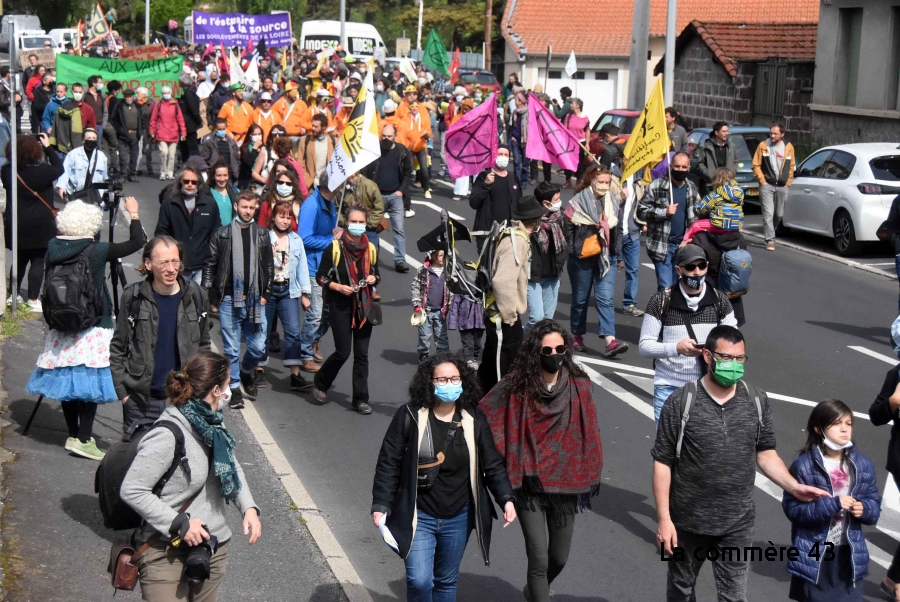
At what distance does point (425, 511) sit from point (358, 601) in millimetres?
1020

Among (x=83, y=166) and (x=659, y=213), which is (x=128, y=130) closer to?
(x=83, y=166)

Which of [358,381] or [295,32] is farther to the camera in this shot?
[295,32]

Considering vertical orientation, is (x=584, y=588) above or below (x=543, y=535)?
below

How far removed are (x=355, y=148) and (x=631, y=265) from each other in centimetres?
335

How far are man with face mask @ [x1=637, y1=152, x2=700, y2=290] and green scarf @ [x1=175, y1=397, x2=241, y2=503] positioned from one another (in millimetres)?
7595

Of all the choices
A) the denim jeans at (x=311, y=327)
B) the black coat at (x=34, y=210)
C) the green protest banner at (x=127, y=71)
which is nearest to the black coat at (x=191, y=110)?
the green protest banner at (x=127, y=71)

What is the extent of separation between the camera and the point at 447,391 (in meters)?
5.47

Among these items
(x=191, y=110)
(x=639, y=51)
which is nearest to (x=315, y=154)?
(x=191, y=110)

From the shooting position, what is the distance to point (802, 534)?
18.1ft

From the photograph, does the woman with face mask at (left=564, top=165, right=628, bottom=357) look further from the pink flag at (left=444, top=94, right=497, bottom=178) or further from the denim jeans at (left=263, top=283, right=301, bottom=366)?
the pink flag at (left=444, top=94, right=497, bottom=178)

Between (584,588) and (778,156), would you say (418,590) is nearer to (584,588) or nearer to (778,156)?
(584,588)

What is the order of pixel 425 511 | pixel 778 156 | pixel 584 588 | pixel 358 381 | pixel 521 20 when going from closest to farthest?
pixel 425 511, pixel 584 588, pixel 358 381, pixel 778 156, pixel 521 20

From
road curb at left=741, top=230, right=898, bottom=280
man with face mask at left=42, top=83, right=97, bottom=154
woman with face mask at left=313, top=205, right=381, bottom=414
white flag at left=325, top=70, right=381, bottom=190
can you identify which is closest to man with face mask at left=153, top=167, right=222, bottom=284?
white flag at left=325, top=70, right=381, bottom=190

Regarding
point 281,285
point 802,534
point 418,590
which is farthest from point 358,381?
point 802,534
